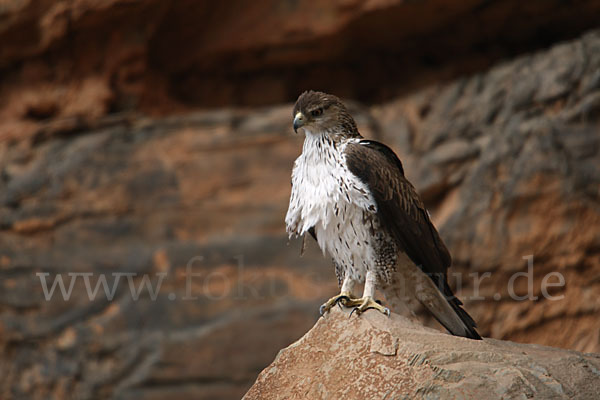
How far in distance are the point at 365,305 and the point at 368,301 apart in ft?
0.11

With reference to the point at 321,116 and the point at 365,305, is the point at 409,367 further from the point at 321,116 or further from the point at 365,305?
the point at 321,116

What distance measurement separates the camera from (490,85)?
21.1ft

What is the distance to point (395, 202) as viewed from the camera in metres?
3.32

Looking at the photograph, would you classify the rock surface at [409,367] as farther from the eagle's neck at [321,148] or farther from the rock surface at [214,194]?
the rock surface at [214,194]

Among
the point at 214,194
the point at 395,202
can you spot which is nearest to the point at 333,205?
the point at 395,202

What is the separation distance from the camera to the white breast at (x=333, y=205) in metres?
3.26

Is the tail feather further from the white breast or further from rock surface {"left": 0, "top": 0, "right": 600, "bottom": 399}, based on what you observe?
rock surface {"left": 0, "top": 0, "right": 600, "bottom": 399}

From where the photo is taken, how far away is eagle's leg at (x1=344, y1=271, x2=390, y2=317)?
3.06 metres

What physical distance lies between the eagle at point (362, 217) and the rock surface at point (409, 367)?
0.85 feet

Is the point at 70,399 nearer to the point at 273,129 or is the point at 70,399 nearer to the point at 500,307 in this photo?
the point at 273,129

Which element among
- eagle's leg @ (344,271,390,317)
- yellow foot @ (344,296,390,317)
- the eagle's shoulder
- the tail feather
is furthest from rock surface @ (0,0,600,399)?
yellow foot @ (344,296,390,317)

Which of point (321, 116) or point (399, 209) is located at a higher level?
point (321, 116)

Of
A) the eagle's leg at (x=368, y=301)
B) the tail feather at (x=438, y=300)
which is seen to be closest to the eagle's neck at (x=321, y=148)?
the eagle's leg at (x=368, y=301)

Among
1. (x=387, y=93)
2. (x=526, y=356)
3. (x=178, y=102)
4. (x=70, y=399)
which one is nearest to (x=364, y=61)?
(x=387, y=93)
